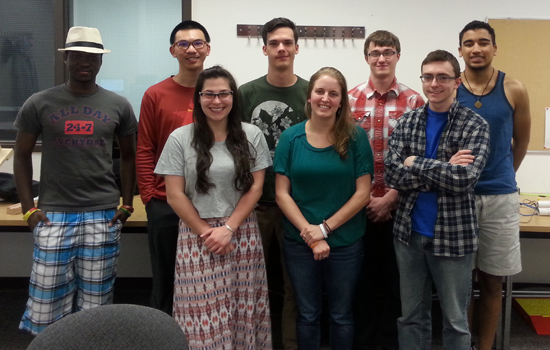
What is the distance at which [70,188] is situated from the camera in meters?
1.97

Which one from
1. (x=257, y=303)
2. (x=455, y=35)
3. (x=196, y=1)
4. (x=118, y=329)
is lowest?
(x=257, y=303)

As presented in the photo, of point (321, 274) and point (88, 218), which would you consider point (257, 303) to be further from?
point (88, 218)

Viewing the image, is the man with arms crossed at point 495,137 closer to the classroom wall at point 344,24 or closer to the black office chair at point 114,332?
the classroom wall at point 344,24

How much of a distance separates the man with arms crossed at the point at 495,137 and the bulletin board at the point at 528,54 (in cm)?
137

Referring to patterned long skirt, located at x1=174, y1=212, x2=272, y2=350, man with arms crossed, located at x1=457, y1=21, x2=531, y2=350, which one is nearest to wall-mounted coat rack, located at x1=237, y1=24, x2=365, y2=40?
man with arms crossed, located at x1=457, y1=21, x2=531, y2=350

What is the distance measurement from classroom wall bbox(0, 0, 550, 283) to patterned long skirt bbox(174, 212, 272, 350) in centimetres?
167

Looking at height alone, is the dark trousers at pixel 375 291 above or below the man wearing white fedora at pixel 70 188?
below

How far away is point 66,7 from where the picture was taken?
3.16 metres

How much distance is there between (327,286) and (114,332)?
43.5 inches

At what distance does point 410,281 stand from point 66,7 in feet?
10.2

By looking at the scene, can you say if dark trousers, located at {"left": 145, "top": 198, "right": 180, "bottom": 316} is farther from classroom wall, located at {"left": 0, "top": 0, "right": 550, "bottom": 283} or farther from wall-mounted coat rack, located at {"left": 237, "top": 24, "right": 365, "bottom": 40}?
wall-mounted coat rack, located at {"left": 237, "top": 24, "right": 365, "bottom": 40}

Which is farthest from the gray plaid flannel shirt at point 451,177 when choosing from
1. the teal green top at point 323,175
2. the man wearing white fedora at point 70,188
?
the man wearing white fedora at point 70,188

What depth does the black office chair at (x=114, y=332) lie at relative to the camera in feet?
3.14

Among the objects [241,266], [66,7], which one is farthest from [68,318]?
[66,7]
